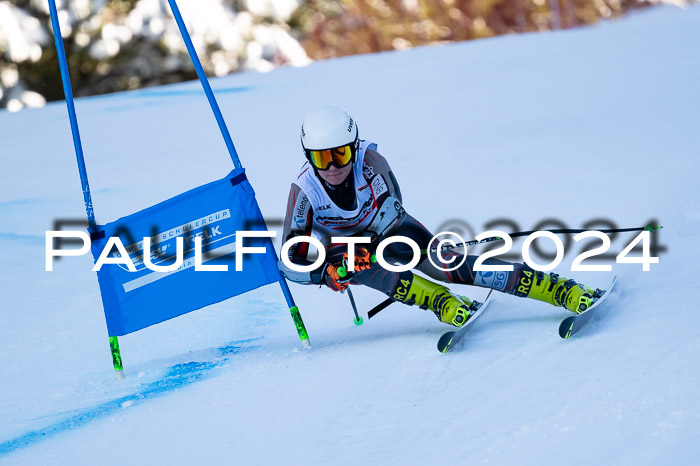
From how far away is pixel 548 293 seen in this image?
3379 millimetres

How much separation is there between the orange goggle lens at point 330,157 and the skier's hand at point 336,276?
39cm

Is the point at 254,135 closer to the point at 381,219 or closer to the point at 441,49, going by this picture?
the point at 441,49

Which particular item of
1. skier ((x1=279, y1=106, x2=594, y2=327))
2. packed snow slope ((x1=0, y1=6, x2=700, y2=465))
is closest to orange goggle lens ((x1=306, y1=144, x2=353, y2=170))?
skier ((x1=279, y1=106, x2=594, y2=327))

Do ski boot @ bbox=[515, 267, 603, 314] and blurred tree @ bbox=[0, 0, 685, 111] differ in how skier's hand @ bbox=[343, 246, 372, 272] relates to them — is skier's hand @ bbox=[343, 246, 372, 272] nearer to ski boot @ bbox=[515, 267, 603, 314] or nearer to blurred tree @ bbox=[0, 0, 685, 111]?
ski boot @ bbox=[515, 267, 603, 314]

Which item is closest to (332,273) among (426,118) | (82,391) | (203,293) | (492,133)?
(203,293)

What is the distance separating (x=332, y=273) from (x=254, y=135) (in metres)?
4.36

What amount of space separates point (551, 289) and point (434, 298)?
458 millimetres

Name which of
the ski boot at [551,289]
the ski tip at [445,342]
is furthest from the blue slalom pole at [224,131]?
the ski boot at [551,289]

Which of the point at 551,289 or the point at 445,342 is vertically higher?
the point at 551,289

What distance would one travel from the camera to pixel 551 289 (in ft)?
11.1

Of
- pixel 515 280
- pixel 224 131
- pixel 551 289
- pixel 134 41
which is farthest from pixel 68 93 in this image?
pixel 134 41

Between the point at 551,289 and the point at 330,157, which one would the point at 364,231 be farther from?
the point at 551,289

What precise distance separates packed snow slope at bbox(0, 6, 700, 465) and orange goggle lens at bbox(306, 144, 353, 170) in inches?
30.3

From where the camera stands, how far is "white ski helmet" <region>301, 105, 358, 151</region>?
11.0ft
